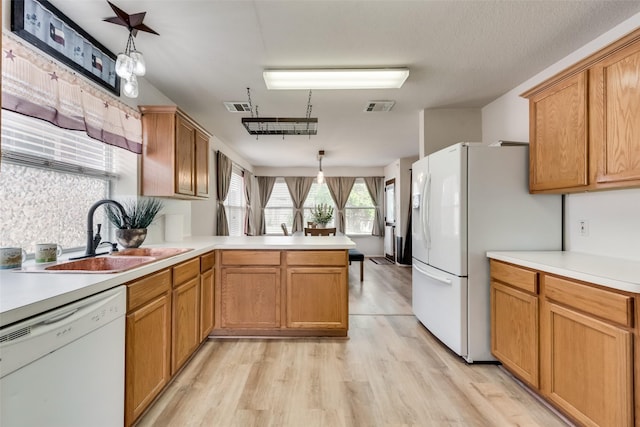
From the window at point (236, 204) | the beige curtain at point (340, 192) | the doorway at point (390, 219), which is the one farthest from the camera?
the beige curtain at point (340, 192)

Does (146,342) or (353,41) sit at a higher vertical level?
(353,41)

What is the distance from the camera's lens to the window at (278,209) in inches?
303

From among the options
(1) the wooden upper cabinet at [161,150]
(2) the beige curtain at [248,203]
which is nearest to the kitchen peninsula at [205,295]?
(1) the wooden upper cabinet at [161,150]

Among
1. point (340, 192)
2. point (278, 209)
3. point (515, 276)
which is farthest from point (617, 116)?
point (278, 209)

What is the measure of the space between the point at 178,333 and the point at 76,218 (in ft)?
3.60

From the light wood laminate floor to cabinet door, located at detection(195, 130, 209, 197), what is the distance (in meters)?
1.57

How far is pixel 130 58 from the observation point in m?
1.62

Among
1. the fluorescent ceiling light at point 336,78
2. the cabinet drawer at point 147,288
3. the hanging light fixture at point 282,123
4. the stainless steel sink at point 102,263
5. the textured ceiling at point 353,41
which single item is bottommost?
the cabinet drawer at point 147,288

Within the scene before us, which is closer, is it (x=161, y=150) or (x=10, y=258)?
(x=10, y=258)

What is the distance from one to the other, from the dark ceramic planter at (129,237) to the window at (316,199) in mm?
5489

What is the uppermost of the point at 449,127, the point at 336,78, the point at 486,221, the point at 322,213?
→ the point at 336,78

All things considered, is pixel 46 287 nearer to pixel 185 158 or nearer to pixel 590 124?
pixel 185 158

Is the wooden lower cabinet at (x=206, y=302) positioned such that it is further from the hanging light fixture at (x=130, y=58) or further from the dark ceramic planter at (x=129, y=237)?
the hanging light fixture at (x=130, y=58)

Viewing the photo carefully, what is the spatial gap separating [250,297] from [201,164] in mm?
1556
